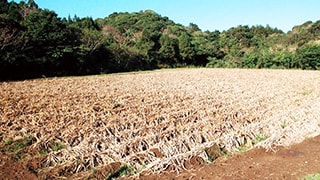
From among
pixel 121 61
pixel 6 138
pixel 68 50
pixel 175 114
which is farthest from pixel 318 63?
pixel 6 138

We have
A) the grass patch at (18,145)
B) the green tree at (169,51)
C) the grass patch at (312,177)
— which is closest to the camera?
the grass patch at (312,177)

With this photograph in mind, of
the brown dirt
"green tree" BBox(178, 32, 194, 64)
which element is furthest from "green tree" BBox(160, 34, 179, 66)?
the brown dirt

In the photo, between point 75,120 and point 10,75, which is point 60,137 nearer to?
point 75,120

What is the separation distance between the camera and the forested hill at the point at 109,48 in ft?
76.8

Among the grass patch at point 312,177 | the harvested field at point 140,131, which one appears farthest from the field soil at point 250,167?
the harvested field at point 140,131

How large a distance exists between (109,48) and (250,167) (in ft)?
101

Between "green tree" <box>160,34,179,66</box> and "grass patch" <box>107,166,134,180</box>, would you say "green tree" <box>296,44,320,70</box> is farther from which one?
"grass patch" <box>107,166,134,180</box>

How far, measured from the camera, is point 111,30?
48719mm

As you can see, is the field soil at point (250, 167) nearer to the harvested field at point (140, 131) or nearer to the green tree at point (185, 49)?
the harvested field at point (140, 131)

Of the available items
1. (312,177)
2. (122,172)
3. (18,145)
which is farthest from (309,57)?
(18,145)

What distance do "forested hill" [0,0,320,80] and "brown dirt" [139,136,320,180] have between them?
21.0 m

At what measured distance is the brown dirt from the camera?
15.6 feet

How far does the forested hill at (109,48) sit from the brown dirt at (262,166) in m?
21.0

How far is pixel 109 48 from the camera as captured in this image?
33.9m
